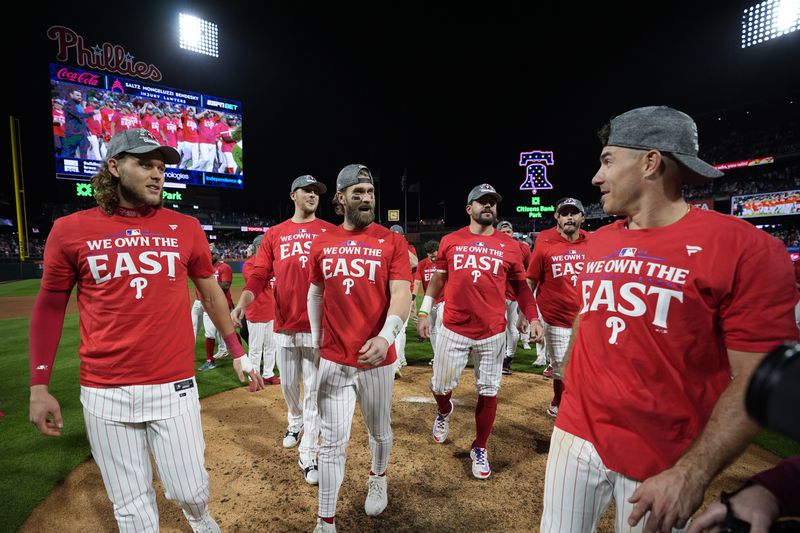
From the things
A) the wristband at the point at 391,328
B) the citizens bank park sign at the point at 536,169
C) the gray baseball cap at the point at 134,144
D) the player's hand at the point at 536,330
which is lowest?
the player's hand at the point at 536,330

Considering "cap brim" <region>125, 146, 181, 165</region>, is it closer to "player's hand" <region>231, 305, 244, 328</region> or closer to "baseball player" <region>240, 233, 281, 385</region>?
"player's hand" <region>231, 305, 244, 328</region>

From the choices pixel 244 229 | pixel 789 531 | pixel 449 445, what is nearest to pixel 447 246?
pixel 449 445

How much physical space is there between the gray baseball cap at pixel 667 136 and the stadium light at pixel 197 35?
39383 millimetres

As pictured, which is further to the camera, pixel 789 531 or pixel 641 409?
pixel 641 409

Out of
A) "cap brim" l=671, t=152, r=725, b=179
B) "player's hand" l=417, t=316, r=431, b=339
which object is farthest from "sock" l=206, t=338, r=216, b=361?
"cap brim" l=671, t=152, r=725, b=179

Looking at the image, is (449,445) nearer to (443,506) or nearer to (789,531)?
(443,506)

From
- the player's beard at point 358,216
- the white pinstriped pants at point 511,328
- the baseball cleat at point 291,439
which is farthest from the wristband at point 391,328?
the white pinstriped pants at point 511,328

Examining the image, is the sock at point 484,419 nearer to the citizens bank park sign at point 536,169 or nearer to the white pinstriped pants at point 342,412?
the white pinstriped pants at point 342,412

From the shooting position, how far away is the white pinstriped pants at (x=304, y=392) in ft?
13.0

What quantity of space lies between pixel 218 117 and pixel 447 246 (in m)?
30.4

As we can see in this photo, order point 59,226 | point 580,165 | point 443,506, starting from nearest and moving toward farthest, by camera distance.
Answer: point 59,226, point 443,506, point 580,165

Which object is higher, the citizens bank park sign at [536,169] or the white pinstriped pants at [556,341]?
the citizens bank park sign at [536,169]

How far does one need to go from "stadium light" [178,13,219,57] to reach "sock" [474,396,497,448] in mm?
38484

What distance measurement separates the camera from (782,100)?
111 ft
